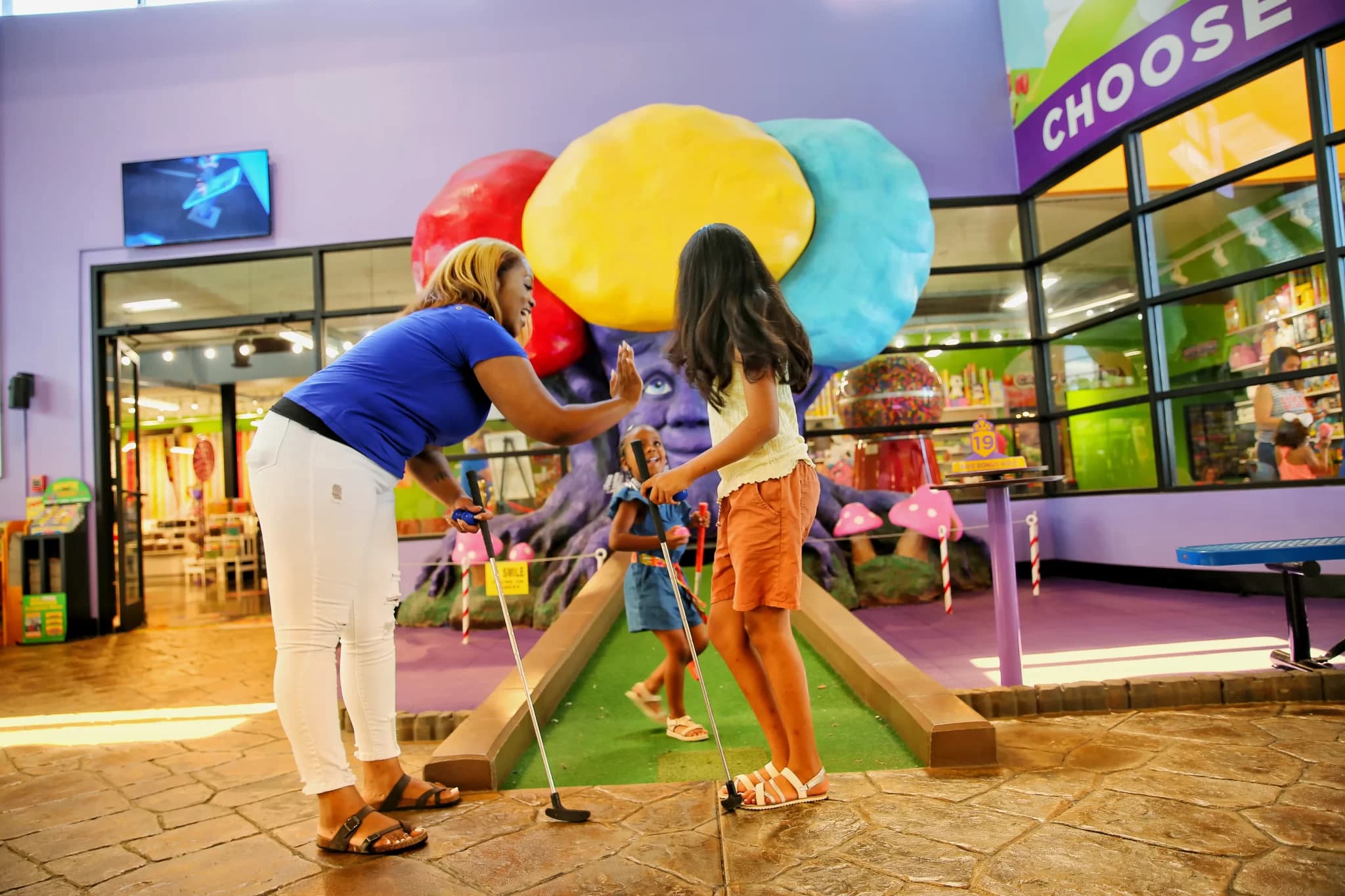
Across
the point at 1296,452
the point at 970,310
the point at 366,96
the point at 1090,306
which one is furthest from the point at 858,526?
the point at 366,96

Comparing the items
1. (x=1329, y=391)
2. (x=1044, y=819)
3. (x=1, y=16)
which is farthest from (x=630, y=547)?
(x=1, y=16)

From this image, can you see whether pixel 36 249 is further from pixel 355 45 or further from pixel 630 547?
pixel 630 547

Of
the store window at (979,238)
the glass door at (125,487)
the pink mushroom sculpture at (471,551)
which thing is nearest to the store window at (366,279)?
the glass door at (125,487)

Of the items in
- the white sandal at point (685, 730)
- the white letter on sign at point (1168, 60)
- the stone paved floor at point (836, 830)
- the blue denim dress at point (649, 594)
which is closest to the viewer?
the stone paved floor at point (836, 830)

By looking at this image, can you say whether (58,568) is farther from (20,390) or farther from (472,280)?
(472,280)

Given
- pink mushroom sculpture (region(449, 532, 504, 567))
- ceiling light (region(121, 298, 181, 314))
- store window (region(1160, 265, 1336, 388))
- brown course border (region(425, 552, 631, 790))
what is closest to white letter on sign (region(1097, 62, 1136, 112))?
store window (region(1160, 265, 1336, 388))

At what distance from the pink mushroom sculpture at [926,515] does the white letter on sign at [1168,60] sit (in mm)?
3251

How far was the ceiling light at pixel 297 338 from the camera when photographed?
11.3 m

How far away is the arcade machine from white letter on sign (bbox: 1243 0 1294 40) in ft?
31.4

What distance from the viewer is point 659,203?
5.52 meters

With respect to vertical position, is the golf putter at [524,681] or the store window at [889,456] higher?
the store window at [889,456]

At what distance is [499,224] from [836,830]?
5.14 metres

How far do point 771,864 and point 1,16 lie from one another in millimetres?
10096

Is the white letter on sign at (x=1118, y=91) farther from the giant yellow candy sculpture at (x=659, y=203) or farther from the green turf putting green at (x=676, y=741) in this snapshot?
the green turf putting green at (x=676, y=741)
